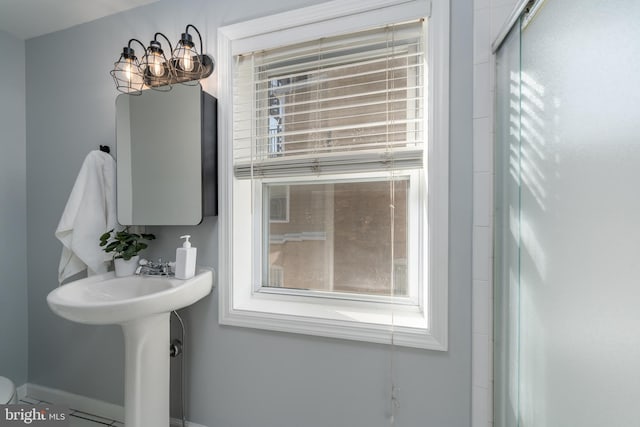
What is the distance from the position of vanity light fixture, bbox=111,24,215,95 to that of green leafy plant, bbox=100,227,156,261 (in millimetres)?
688

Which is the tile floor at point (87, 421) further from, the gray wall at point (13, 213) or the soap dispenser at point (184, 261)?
the soap dispenser at point (184, 261)

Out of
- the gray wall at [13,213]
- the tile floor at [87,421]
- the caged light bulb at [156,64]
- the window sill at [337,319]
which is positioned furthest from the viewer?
the gray wall at [13,213]

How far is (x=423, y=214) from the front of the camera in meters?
1.26

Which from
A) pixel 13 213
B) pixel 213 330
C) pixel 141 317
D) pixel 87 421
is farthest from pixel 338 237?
pixel 13 213

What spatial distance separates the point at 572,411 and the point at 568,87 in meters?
0.62

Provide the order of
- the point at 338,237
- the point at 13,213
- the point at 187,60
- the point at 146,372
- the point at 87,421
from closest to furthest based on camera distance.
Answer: the point at 146,372, the point at 187,60, the point at 338,237, the point at 87,421, the point at 13,213

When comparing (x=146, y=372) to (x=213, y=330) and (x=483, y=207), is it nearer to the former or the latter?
(x=213, y=330)

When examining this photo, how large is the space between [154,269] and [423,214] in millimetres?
1244

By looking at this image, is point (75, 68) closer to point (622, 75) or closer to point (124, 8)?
point (124, 8)

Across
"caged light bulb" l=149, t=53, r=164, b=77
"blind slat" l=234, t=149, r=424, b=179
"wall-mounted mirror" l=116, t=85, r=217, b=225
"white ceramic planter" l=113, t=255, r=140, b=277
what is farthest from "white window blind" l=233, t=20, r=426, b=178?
"white ceramic planter" l=113, t=255, r=140, b=277

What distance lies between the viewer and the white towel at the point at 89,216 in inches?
55.1

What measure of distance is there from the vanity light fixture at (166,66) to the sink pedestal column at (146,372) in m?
1.06

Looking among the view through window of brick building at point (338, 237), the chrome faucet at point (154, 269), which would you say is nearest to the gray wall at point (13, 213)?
the chrome faucet at point (154, 269)

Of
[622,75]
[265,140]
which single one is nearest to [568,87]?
[622,75]
